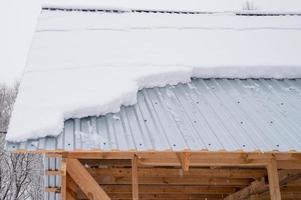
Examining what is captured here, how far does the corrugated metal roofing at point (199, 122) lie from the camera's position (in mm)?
5203

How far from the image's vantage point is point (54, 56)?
23.3 ft

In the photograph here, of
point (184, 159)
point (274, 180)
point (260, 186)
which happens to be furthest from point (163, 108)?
point (260, 186)

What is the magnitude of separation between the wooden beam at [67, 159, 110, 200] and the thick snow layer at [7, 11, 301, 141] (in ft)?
1.68

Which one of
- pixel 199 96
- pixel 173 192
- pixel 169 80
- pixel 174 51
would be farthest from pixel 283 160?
pixel 173 192

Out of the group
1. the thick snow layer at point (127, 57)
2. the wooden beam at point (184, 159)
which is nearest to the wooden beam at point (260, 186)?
the thick snow layer at point (127, 57)

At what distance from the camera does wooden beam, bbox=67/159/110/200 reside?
5.28 meters

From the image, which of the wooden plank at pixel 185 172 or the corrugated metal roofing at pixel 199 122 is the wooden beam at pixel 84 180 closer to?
the corrugated metal roofing at pixel 199 122

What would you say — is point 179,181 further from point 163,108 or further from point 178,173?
point 163,108

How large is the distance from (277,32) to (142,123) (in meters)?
4.56

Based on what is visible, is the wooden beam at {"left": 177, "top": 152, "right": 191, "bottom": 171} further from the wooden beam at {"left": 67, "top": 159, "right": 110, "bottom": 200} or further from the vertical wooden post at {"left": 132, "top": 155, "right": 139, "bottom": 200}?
the wooden beam at {"left": 67, "top": 159, "right": 110, "bottom": 200}

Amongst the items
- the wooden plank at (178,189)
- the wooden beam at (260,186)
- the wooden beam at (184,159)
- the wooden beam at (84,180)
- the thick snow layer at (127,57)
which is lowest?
the wooden beam at (84,180)

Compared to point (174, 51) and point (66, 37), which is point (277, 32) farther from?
point (66, 37)

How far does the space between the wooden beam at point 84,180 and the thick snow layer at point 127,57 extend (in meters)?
0.51

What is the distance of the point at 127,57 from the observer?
7.43 metres
